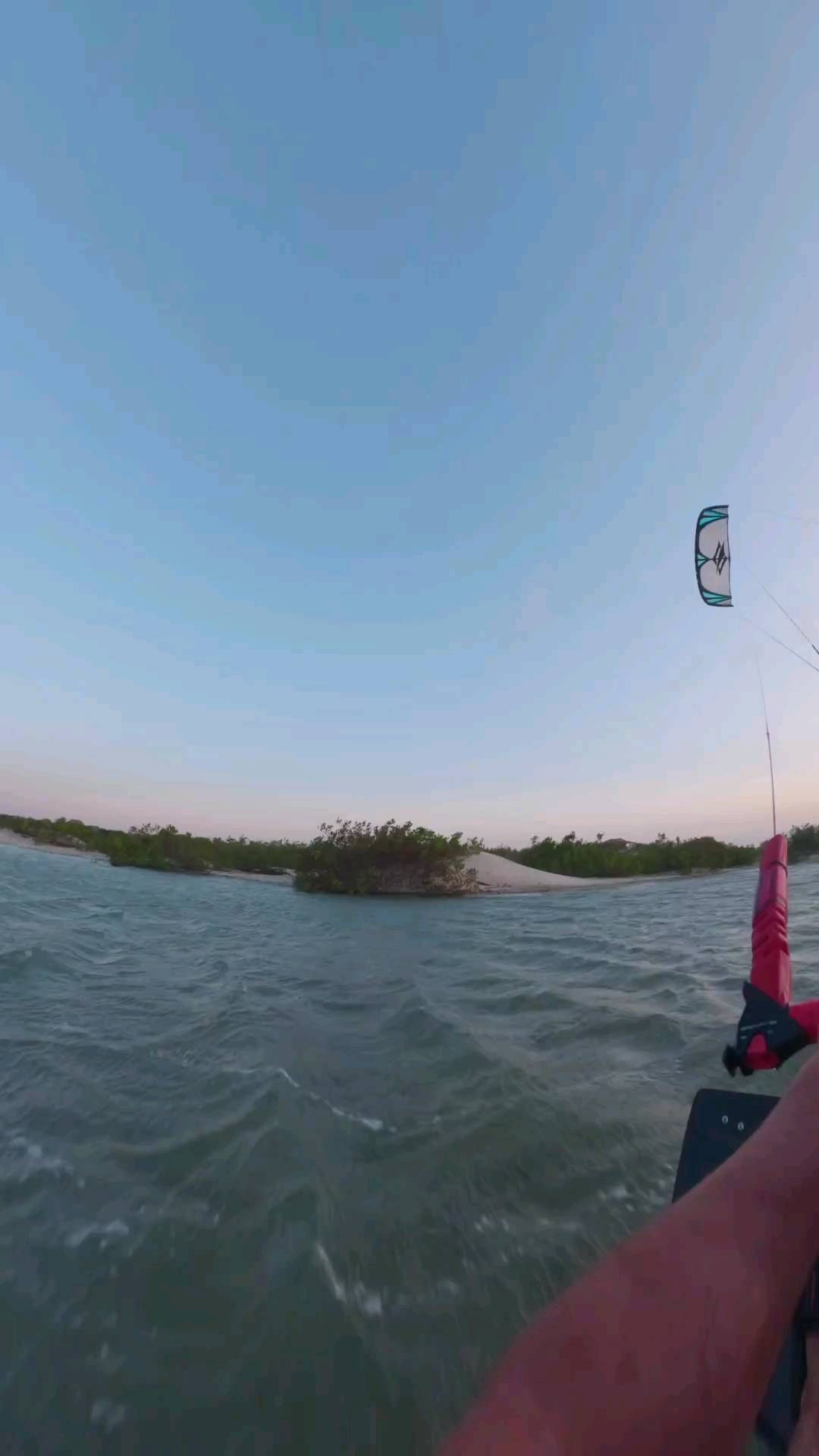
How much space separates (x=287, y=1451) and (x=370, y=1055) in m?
3.29

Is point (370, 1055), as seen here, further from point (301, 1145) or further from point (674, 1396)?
point (674, 1396)

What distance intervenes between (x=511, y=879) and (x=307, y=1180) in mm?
30520

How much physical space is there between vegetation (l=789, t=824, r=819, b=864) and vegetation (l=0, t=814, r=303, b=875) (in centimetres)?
3064

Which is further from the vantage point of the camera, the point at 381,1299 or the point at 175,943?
the point at 175,943

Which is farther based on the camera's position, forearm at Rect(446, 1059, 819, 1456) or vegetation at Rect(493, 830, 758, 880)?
vegetation at Rect(493, 830, 758, 880)

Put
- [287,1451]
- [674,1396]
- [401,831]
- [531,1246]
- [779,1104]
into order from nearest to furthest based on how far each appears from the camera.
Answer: [674,1396]
[779,1104]
[287,1451]
[531,1246]
[401,831]

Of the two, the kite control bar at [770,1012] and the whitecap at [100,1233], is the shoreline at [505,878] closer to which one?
the kite control bar at [770,1012]

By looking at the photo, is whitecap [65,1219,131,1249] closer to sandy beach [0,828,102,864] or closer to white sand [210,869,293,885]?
white sand [210,869,293,885]

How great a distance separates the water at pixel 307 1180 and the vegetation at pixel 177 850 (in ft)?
84.5

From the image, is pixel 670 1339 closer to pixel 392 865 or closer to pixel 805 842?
pixel 392 865

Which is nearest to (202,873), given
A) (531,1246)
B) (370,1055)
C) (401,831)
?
(401,831)

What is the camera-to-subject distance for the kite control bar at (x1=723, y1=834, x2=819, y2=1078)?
223 centimetres

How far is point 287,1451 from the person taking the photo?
1.74m

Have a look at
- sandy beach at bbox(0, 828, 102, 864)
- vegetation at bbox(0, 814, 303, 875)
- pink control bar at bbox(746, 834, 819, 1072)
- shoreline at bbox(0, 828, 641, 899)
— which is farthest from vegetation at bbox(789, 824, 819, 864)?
sandy beach at bbox(0, 828, 102, 864)
